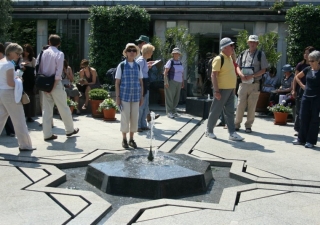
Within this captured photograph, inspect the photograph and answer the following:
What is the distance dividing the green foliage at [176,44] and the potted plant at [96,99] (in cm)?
420

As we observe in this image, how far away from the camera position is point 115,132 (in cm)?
1022

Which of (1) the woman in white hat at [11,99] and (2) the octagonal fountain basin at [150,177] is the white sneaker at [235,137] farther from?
(1) the woman in white hat at [11,99]

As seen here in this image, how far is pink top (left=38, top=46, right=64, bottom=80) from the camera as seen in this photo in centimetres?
883

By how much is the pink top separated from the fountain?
2535 mm

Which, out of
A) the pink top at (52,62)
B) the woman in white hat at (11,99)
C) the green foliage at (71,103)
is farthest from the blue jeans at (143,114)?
the woman in white hat at (11,99)

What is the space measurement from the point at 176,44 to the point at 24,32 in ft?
22.0

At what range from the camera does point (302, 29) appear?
14805mm

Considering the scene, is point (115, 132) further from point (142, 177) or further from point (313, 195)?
point (313, 195)

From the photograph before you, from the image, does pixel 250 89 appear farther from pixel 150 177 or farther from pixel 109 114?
pixel 150 177

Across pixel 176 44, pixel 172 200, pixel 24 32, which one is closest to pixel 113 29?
pixel 176 44

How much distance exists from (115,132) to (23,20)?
10.7 m

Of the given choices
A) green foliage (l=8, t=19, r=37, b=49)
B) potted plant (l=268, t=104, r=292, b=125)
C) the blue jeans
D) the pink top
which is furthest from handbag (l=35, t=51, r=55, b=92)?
green foliage (l=8, t=19, r=37, b=49)

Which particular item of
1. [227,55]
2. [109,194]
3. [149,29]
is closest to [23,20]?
[149,29]

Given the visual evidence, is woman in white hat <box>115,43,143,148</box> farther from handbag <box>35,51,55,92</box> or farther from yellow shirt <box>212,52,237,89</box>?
yellow shirt <box>212,52,237,89</box>
